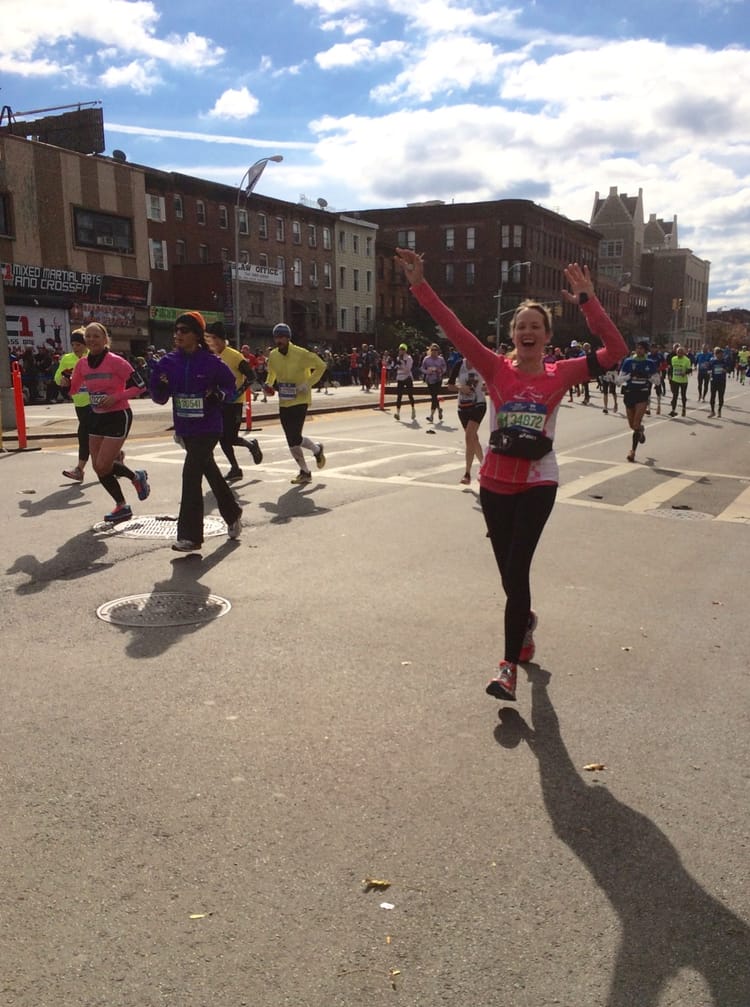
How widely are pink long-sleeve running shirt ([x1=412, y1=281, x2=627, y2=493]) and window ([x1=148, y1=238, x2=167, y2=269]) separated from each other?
48.2 m

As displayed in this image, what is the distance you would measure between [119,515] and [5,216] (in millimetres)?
33537

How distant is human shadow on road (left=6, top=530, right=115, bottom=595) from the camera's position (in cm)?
648

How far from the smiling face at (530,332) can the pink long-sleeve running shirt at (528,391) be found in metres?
0.11

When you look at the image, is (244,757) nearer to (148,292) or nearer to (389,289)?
(148,292)

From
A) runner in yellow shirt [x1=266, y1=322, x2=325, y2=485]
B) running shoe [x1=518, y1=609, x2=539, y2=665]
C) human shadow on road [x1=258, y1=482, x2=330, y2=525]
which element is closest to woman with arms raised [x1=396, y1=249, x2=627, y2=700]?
running shoe [x1=518, y1=609, x2=539, y2=665]

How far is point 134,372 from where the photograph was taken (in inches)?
344

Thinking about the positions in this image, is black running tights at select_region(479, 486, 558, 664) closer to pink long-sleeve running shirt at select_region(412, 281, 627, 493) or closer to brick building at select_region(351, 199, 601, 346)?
pink long-sleeve running shirt at select_region(412, 281, 627, 493)

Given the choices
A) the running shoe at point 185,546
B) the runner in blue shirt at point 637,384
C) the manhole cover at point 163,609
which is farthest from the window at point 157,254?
the manhole cover at point 163,609

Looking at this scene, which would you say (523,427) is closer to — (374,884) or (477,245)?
(374,884)

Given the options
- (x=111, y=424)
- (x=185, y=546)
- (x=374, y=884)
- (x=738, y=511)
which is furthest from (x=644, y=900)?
(x=738, y=511)

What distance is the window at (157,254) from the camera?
49.8 meters

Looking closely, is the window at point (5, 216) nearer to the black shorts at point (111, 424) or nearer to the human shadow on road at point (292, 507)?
the human shadow on road at point (292, 507)

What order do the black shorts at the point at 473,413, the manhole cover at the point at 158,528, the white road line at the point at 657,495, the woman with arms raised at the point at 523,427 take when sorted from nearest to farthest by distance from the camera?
the woman with arms raised at the point at 523,427, the manhole cover at the point at 158,528, the white road line at the point at 657,495, the black shorts at the point at 473,413

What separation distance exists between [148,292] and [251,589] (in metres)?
41.5
